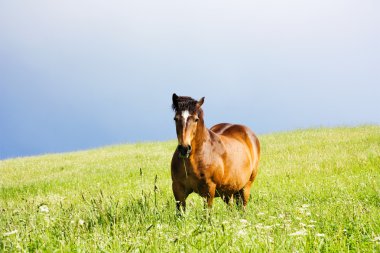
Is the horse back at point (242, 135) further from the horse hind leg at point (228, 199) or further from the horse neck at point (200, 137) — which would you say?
the horse neck at point (200, 137)

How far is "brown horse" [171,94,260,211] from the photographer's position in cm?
645

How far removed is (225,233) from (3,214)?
11.5ft

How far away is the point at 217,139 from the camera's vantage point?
7820 mm

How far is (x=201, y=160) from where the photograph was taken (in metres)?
7.07

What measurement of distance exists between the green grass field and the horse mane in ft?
4.83

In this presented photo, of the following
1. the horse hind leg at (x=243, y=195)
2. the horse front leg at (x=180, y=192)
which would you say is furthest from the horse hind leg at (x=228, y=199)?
the horse front leg at (x=180, y=192)

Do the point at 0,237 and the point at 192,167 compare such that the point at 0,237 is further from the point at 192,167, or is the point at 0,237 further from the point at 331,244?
the point at 331,244

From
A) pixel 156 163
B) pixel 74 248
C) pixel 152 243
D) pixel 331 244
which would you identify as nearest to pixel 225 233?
pixel 152 243

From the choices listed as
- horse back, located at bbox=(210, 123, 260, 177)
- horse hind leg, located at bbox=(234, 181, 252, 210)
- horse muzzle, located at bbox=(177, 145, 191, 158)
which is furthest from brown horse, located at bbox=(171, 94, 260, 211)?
horse hind leg, located at bbox=(234, 181, 252, 210)

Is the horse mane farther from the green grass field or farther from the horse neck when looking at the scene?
the green grass field

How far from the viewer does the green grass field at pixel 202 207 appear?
4480 millimetres

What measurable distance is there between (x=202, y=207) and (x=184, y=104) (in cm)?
159

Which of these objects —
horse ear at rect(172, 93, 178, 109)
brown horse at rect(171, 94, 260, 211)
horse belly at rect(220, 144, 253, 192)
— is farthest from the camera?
horse belly at rect(220, 144, 253, 192)

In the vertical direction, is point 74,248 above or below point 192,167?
below
